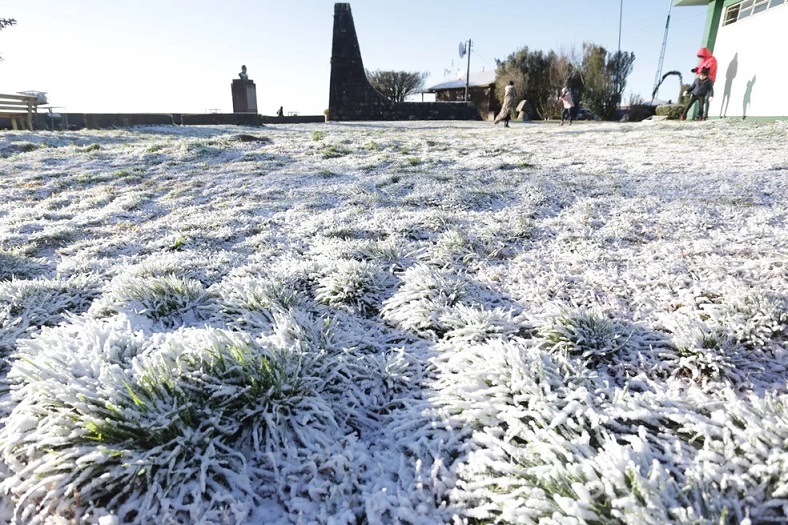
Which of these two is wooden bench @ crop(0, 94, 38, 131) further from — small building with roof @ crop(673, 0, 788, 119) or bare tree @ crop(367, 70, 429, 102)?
bare tree @ crop(367, 70, 429, 102)

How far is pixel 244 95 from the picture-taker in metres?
22.5

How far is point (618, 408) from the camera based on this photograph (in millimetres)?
1677

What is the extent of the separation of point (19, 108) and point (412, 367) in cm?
1896

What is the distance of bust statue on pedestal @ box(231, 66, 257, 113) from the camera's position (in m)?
22.3

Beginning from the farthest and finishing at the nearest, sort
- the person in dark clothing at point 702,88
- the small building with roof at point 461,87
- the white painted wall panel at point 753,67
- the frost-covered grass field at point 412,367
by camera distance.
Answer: the small building with roof at point 461,87, the person in dark clothing at point 702,88, the white painted wall panel at point 753,67, the frost-covered grass field at point 412,367

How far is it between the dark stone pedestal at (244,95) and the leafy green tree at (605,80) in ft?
68.2

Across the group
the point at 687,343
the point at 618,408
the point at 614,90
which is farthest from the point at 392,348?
the point at 614,90

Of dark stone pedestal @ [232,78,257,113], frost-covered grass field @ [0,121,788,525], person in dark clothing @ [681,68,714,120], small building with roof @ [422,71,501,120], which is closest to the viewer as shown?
frost-covered grass field @ [0,121,788,525]

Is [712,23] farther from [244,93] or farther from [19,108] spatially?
[19,108]

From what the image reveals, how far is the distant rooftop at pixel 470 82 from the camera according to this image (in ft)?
143

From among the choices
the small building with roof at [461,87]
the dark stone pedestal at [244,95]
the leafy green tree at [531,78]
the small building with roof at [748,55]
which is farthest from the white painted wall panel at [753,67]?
the small building with roof at [461,87]

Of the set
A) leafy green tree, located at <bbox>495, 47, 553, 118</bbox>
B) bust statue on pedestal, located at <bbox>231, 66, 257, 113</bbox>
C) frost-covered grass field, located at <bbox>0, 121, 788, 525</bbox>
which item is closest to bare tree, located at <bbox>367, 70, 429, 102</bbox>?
leafy green tree, located at <bbox>495, 47, 553, 118</bbox>

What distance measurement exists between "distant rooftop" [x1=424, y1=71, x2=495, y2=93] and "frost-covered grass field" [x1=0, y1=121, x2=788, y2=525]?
4300 cm

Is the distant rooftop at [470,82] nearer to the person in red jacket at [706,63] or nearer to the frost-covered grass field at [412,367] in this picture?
the person in red jacket at [706,63]
